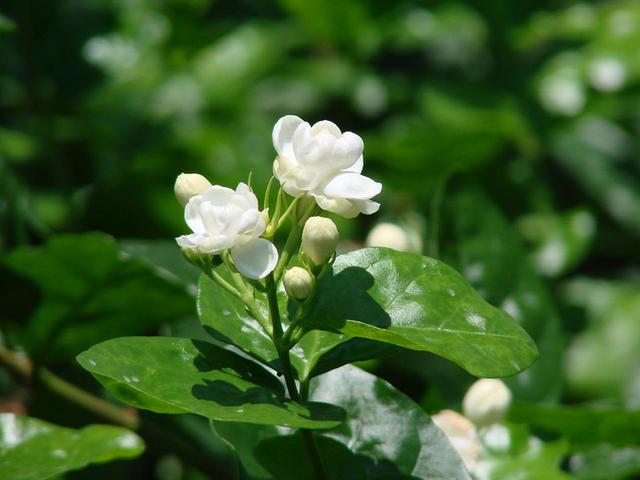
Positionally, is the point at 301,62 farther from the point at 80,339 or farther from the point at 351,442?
the point at 351,442

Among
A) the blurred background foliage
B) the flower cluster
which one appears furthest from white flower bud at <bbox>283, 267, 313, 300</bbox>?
the blurred background foliage

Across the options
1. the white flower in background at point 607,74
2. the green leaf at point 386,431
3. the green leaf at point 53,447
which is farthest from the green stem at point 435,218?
the white flower in background at point 607,74

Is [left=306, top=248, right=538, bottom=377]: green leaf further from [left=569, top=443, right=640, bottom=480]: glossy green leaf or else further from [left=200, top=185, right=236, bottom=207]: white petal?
[left=569, top=443, right=640, bottom=480]: glossy green leaf

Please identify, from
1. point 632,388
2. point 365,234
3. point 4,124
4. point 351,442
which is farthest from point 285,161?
point 632,388

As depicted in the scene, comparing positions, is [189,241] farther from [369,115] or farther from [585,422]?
[369,115]

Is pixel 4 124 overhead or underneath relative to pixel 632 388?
overhead

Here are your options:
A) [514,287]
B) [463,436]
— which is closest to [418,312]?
[463,436]
